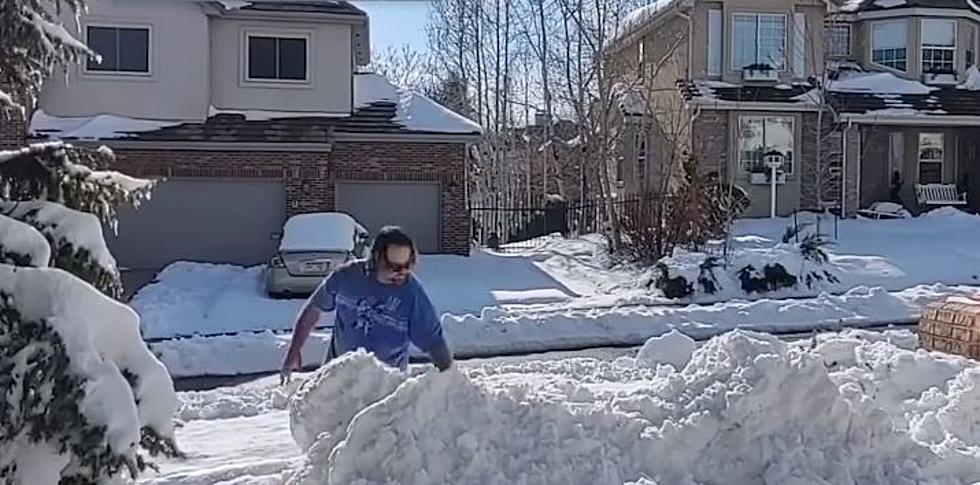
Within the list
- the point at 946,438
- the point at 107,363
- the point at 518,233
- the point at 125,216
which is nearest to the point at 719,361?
the point at 946,438

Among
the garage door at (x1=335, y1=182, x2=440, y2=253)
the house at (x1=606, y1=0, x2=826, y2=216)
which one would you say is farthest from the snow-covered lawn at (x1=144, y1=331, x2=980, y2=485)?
the house at (x1=606, y1=0, x2=826, y2=216)

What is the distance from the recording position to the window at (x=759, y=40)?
32562mm

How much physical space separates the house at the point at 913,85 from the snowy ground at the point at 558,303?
5.27 metres

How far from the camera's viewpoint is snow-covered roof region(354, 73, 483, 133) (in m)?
25.6

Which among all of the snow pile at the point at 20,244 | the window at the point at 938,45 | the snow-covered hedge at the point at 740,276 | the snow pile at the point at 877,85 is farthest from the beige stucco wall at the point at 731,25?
the snow pile at the point at 20,244

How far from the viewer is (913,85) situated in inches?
1329

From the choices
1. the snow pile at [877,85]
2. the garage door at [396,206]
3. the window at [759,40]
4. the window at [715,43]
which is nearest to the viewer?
the garage door at [396,206]

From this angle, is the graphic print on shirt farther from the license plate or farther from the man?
the license plate

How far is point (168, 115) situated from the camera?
2441 cm

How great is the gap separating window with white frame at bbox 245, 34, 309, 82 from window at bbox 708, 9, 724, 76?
12.7m

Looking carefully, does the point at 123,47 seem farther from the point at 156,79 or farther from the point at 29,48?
the point at 29,48

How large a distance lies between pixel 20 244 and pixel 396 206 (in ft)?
69.9

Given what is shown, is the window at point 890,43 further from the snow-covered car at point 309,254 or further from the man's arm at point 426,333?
the man's arm at point 426,333

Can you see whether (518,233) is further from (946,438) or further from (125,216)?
(946,438)
